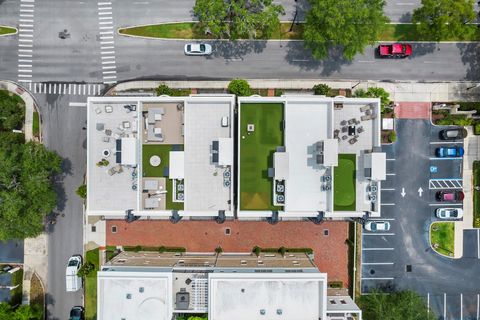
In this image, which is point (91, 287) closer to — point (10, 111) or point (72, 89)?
point (10, 111)

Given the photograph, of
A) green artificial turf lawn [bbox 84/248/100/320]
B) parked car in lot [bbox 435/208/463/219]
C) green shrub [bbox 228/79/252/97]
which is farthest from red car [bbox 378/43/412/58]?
green artificial turf lawn [bbox 84/248/100/320]

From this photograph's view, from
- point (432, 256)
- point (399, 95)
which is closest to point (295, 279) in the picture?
point (432, 256)

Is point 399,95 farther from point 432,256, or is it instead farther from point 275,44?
point 432,256

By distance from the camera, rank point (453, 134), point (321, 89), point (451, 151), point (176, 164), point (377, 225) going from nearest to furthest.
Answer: point (176, 164)
point (321, 89)
point (453, 134)
point (451, 151)
point (377, 225)

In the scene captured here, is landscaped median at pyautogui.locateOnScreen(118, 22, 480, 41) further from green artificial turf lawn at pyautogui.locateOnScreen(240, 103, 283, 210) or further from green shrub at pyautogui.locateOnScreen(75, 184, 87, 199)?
green shrub at pyautogui.locateOnScreen(75, 184, 87, 199)

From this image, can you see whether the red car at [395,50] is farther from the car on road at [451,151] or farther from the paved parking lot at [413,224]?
the car on road at [451,151]

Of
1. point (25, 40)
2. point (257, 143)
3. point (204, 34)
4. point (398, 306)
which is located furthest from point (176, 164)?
point (398, 306)

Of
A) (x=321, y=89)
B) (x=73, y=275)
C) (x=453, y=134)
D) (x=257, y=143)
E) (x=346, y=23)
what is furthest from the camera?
(x=453, y=134)
